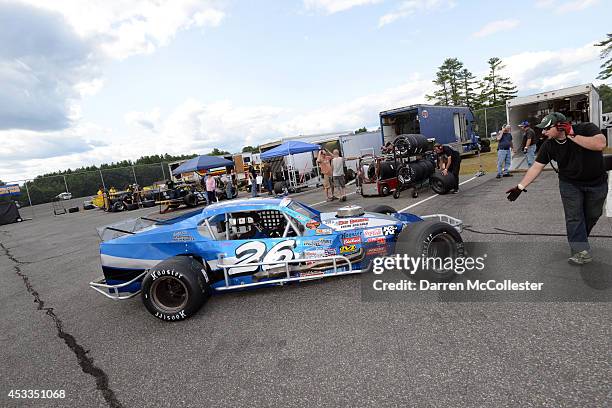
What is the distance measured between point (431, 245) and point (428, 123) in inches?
537

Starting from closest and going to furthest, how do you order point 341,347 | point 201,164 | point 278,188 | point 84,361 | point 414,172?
point 341,347, point 84,361, point 414,172, point 201,164, point 278,188

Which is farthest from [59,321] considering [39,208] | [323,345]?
[39,208]

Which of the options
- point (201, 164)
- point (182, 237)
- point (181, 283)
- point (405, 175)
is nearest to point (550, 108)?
point (405, 175)

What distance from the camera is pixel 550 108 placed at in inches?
588

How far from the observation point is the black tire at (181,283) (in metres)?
3.81

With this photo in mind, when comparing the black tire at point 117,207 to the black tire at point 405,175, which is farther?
the black tire at point 117,207

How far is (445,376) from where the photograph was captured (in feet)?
7.95

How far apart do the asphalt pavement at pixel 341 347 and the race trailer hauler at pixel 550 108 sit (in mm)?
8895

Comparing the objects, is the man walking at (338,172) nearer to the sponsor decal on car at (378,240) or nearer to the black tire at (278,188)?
the black tire at (278,188)

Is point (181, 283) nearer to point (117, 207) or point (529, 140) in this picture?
point (529, 140)

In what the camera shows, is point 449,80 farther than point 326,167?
Yes

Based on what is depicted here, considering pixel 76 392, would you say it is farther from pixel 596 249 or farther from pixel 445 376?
pixel 596 249

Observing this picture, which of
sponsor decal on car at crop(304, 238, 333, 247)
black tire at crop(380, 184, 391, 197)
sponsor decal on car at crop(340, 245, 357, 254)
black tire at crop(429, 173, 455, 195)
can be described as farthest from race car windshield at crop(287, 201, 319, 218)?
black tire at crop(380, 184, 391, 197)

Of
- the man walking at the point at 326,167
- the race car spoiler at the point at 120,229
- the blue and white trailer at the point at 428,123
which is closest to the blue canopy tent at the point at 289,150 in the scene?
the man walking at the point at 326,167
